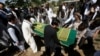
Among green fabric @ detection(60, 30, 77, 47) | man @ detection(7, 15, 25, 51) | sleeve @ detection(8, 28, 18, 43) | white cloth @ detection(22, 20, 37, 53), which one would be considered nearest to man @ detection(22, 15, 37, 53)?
white cloth @ detection(22, 20, 37, 53)

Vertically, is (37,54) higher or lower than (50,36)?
lower

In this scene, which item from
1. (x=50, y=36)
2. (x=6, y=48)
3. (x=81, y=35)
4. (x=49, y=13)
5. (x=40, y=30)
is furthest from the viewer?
(x=49, y=13)

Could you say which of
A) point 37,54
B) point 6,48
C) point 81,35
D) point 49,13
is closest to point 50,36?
point 81,35

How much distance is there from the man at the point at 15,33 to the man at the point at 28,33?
0.76 feet

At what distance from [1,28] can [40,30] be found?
4.82ft

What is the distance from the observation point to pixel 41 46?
12148 millimetres

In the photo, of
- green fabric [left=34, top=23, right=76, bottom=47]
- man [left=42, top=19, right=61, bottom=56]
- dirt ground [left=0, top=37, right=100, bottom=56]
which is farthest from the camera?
dirt ground [left=0, top=37, right=100, bottom=56]

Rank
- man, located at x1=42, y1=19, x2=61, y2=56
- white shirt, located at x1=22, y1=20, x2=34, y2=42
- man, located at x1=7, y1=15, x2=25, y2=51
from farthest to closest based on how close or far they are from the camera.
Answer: man, located at x1=7, y1=15, x2=25, y2=51 → white shirt, located at x1=22, y1=20, x2=34, y2=42 → man, located at x1=42, y1=19, x2=61, y2=56

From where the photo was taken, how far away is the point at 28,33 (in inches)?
441

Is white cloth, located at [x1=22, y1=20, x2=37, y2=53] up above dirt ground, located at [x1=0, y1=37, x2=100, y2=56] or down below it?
above

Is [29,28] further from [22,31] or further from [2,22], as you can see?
[2,22]

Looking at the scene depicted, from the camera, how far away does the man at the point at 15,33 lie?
11029mm

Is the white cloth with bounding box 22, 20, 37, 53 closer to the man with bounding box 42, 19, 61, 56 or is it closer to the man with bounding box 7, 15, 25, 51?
the man with bounding box 7, 15, 25, 51

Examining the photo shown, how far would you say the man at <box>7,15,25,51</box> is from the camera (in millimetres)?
11029
